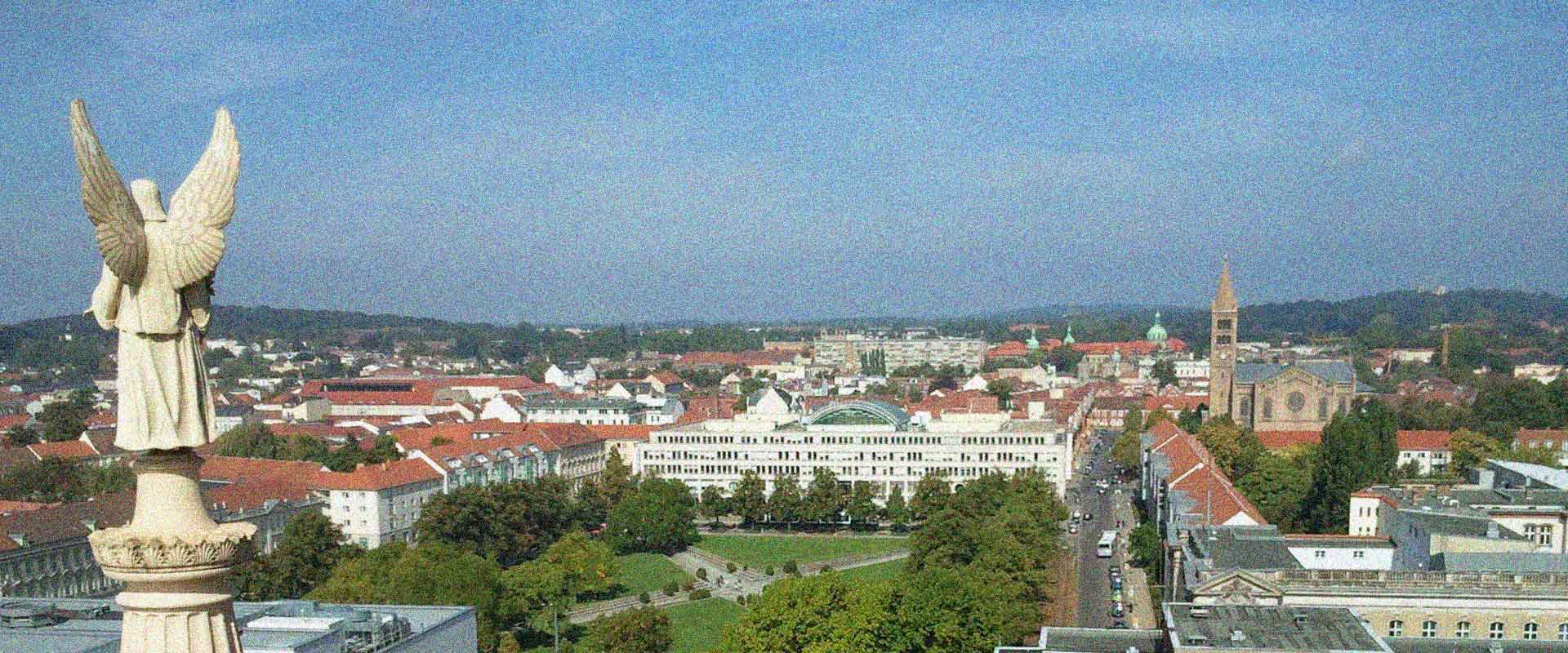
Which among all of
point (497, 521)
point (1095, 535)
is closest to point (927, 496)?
point (1095, 535)

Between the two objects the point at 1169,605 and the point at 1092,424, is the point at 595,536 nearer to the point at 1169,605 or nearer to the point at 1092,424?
the point at 1169,605

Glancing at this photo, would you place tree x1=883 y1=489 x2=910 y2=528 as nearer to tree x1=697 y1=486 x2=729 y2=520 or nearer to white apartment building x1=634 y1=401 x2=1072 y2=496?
white apartment building x1=634 y1=401 x2=1072 y2=496

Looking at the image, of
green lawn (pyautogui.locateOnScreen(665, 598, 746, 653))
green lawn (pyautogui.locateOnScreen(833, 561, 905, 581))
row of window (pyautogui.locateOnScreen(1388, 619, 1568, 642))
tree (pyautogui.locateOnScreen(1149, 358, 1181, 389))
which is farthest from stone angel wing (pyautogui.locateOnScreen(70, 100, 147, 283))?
tree (pyautogui.locateOnScreen(1149, 358, 1181, 389))

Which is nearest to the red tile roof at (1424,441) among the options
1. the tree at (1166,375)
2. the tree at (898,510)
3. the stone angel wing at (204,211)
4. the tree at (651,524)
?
the tree at (898,510)

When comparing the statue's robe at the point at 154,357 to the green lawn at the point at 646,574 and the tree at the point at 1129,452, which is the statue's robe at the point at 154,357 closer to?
the green lawn at the point at 646,574

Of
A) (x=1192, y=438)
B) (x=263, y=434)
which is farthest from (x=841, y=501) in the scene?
(x=263, y=434)
